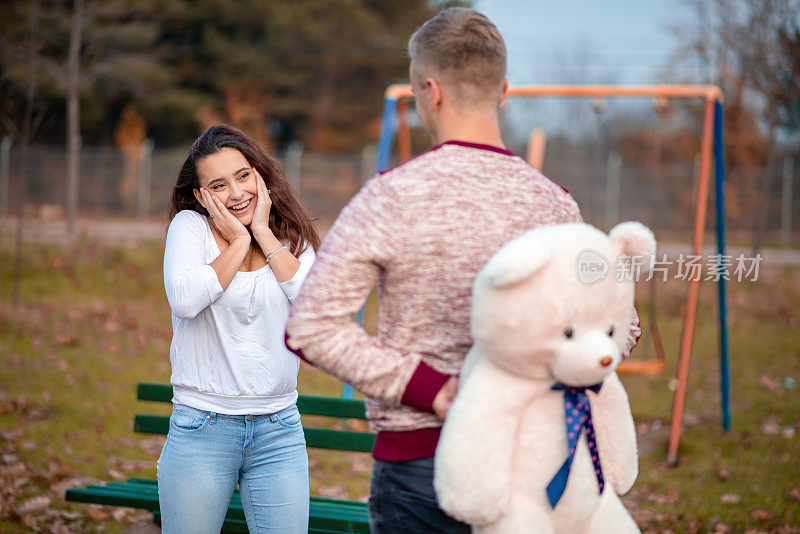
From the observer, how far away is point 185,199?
2.89 metres

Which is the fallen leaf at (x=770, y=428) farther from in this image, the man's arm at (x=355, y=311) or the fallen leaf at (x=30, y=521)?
the man's arm at (x=355, y=311)

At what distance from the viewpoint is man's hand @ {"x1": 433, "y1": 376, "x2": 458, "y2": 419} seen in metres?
1.75

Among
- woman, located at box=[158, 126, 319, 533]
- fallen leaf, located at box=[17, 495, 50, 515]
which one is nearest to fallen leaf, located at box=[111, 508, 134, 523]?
fallen leaf, located at box=[17, 495, 50, 515]

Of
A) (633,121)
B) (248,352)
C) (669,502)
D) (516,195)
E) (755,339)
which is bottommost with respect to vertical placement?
(669,502)

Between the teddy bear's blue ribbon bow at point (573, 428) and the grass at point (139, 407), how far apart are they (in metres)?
3.28

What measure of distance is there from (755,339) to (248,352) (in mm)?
8504

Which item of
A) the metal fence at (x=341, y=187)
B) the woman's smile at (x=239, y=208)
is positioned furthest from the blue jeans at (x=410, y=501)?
the metal fence at (x=341, y=187)

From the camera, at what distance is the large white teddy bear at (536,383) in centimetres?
166

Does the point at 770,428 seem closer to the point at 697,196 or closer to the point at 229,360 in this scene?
the point at 697,196

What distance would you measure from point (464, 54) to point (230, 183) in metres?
1.21

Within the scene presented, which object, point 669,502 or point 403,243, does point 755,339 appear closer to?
point 669,502

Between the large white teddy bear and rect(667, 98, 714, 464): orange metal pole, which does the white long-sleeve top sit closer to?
the large white teddy bear

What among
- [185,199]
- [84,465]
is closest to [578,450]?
[185,199]

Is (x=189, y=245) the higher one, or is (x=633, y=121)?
(x=633, y=121)
